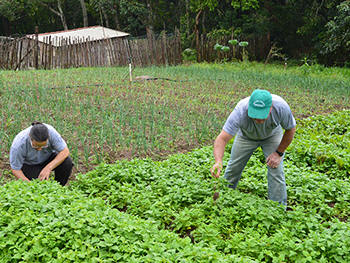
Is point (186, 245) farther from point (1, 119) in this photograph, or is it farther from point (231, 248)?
point (1, 119)

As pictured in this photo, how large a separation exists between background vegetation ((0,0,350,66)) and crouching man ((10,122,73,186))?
39.2 ft

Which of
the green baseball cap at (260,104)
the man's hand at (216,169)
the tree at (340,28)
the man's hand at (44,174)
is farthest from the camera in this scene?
the tree at (340,28)

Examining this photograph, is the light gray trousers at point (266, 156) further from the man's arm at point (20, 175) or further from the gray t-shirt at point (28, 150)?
the man's arm at point (20, 175)

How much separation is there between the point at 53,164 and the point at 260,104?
8.70 feet

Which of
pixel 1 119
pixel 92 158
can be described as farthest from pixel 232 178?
pixel 1 119

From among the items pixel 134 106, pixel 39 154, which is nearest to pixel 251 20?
pixel 134 106

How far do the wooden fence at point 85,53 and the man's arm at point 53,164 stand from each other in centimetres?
1095

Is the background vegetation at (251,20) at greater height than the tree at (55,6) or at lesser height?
lesser

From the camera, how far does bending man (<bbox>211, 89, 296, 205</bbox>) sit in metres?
3.49

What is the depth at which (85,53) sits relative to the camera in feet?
50.6

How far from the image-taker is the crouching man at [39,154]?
4.07 metres

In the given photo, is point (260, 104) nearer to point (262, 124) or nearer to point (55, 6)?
point (262, 124)

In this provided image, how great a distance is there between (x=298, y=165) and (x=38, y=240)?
4112 millimetres

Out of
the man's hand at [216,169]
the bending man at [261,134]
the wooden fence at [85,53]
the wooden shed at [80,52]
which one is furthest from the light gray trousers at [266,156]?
the wooden fence at [85,53]
